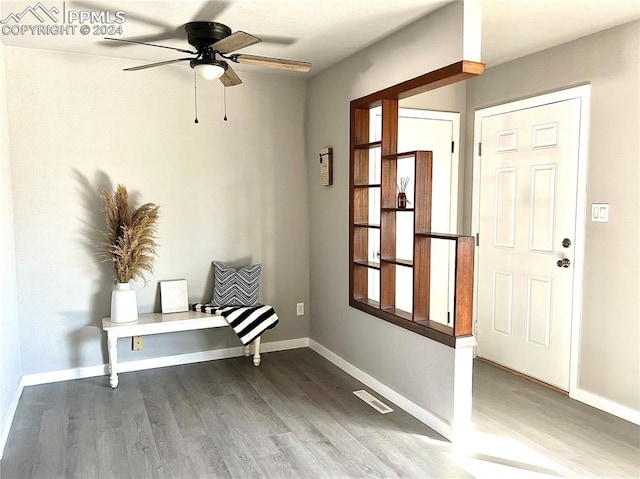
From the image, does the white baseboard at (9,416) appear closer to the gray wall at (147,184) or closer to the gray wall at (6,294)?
the gray wall at (6,294)

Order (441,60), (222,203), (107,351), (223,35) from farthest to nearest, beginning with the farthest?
(222,203) → (107,351) → (223,35) → (441,60)

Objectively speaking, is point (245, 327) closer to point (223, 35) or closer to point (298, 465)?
point (298, 465)

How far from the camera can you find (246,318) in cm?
397

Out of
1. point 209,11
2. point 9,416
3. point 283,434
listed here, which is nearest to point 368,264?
point 283,434

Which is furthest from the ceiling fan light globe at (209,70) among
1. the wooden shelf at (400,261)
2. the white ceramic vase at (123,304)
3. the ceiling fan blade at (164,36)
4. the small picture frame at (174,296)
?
the small picture frame at (174,296)

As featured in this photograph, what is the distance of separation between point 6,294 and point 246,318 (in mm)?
1624

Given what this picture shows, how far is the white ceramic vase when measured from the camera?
3629 mm

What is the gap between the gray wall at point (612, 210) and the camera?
3.07m

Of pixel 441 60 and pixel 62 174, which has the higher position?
pixel 441 60

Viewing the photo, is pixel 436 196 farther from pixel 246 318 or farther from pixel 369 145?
pixel 246 318

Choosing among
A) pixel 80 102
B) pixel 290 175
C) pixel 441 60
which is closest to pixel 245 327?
pixel 290 175

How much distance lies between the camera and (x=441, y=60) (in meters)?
2.81

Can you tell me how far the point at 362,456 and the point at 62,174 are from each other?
2836 millimetres

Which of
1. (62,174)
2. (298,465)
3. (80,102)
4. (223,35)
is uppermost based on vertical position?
(223,35)
